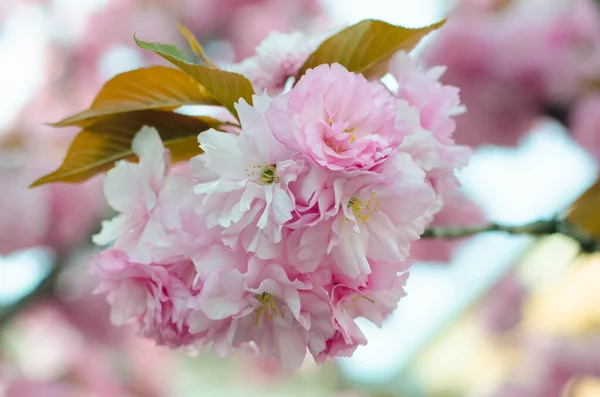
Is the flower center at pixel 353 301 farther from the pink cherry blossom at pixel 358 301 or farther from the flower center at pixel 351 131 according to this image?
the flower center at pixel 351 131

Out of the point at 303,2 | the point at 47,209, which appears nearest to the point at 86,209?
the point at 47,209

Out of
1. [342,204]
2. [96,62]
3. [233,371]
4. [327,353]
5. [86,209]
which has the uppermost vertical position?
[342,204]

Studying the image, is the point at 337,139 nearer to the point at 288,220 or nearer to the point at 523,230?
the point at 288,220

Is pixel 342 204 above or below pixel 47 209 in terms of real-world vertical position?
above

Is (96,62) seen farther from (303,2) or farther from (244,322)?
(244,322)

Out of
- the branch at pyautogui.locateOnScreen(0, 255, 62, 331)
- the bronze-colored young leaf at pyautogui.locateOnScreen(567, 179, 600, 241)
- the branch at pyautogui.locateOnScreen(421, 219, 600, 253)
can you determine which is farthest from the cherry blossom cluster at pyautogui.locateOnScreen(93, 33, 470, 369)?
the branch at pyautogui.locateOnScreen(0, 255, 62, 331)

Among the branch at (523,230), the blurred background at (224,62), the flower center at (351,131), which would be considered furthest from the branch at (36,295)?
the flower center at (351,131)
